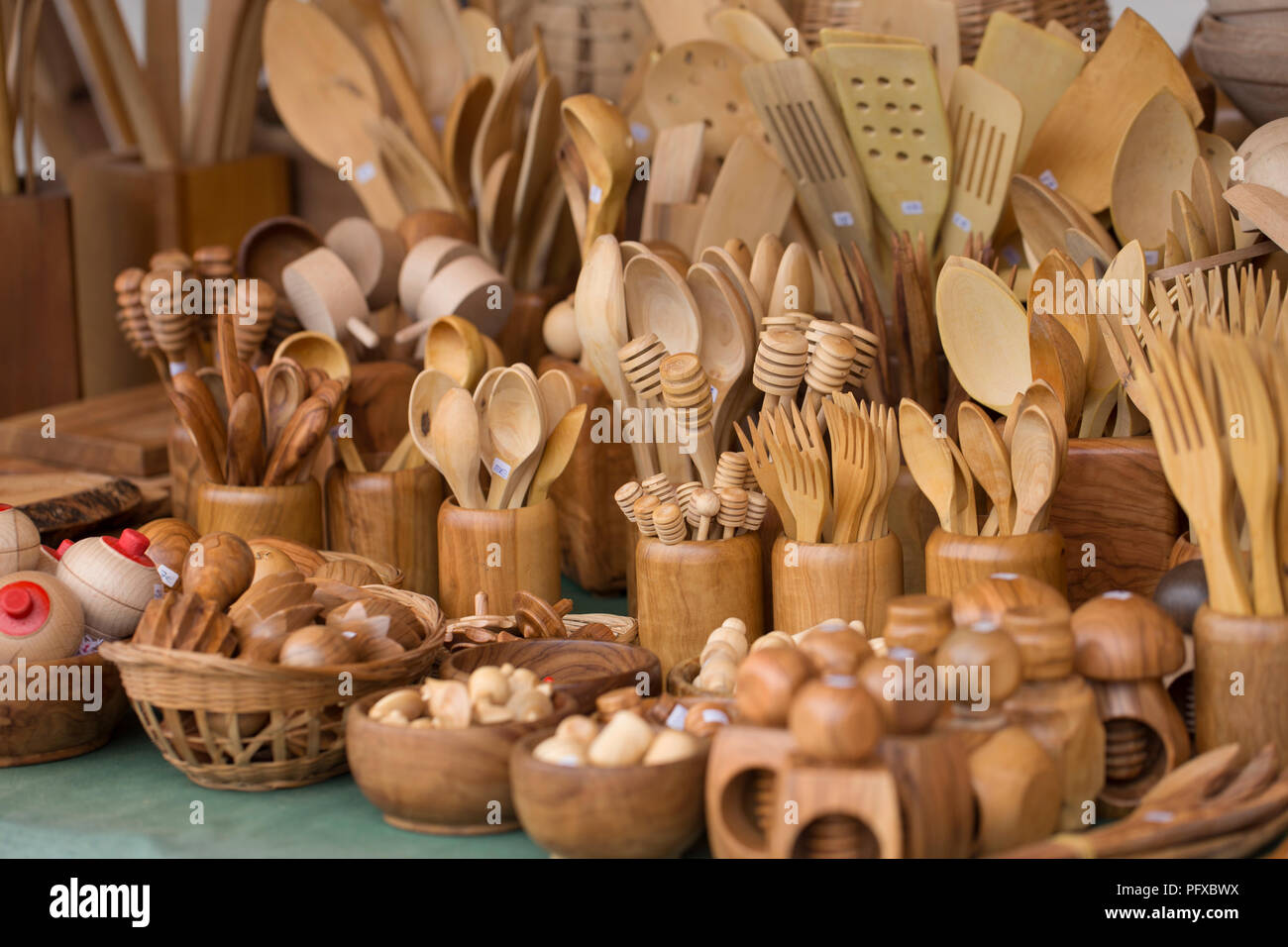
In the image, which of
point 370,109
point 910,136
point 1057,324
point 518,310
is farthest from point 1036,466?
point 370,109

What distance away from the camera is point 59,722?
3.20 ft

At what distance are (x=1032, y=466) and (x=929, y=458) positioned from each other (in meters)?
0.07

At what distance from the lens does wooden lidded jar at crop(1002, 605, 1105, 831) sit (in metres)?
0.78

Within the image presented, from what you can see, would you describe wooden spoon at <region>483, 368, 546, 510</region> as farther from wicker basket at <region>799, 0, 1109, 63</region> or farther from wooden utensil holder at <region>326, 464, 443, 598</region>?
wicker basket at <region>799, 0, 1109, 63</region>

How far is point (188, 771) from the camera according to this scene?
925 millimetres

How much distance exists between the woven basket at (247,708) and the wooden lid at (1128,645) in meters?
0.40

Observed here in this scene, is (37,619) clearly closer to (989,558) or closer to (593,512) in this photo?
(593,512)

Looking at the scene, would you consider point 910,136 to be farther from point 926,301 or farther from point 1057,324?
point 1057,324

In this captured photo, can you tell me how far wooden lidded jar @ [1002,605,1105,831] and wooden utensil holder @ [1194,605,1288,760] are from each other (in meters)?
0.08

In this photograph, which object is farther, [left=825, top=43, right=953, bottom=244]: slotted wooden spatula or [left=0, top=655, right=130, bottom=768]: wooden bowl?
[left=825, top=43, right=953, bottom=244]: slotted wooden spatula

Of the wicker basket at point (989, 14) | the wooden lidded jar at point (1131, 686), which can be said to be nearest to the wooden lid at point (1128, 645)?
the wooden lidded jar at point (1131, 686)

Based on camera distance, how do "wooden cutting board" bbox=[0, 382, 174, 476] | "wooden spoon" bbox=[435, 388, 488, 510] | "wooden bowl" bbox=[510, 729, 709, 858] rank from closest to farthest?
"wooden bowl" bbox=[510, 729, 709, 858], "wooden spoon" bbox=[435, 388, 488, 510], "wooden cutting board" bbox=[0, 382, 174, 476]

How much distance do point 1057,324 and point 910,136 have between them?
320 mm

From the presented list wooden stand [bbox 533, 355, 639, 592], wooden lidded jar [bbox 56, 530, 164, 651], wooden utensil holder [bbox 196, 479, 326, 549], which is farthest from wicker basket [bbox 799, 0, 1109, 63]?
wooden lidded jar [bbox 56, 530, 164, 651]
